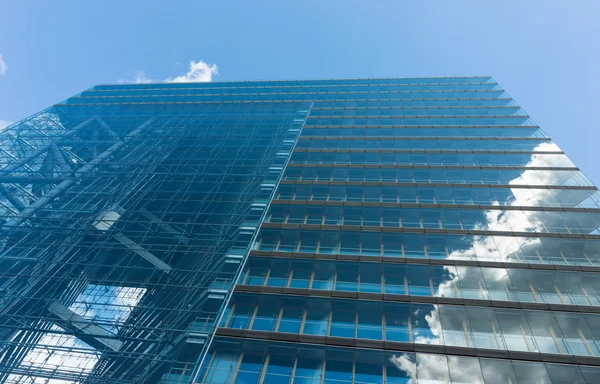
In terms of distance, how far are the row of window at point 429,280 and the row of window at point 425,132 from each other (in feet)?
51.4

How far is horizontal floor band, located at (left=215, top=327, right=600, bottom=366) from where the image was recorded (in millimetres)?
14672

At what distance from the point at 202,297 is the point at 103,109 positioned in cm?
3147

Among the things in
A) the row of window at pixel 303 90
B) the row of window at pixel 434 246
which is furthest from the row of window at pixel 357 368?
the row of window at pixel 303 90

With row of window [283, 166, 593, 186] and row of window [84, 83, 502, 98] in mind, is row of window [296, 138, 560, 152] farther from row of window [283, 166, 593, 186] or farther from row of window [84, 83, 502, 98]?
row of window [84, 83, 502, 98]

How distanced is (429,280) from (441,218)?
5173 millimetres

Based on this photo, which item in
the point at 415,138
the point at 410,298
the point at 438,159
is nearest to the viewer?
the point at 410,298

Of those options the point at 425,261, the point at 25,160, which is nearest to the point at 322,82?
the point at 25,160

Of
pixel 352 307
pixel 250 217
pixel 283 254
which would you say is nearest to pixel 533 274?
pixel 352 307

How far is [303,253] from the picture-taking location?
20562 mm

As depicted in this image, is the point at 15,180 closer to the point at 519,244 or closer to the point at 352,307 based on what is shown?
the point at 352,307

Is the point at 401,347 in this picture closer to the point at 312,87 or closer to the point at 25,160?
the point at 25,160

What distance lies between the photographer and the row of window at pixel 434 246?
19.6 meters

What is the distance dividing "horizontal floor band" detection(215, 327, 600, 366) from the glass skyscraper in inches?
2.3

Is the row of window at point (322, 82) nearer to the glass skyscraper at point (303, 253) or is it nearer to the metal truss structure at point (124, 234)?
the glass skyscraper at point (303, 253)
